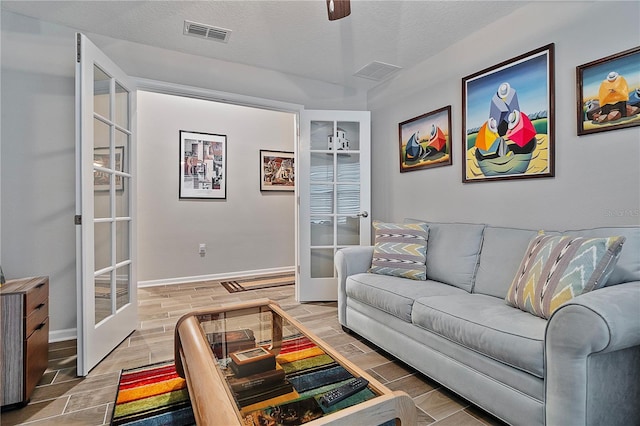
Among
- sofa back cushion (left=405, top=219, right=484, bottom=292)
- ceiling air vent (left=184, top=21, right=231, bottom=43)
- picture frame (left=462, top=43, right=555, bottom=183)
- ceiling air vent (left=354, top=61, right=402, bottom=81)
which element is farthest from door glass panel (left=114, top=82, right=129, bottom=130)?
picture frame (left=462, top=43, right=555, bottom=183)

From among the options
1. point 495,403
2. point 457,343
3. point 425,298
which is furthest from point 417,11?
point 495,403

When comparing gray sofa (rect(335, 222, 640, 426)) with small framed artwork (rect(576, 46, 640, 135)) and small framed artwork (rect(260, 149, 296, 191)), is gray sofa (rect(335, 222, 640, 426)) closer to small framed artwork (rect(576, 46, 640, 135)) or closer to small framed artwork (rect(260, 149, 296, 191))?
small framed artwork (rect(576, 46, 640, 135))

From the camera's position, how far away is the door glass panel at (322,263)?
3.69m

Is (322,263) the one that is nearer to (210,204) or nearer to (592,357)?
(210,204)

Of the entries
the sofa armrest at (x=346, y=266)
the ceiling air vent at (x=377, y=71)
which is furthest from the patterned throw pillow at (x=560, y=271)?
the ceiling air vent at (x=377, y=71)

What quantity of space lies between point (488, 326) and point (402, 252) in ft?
3.62

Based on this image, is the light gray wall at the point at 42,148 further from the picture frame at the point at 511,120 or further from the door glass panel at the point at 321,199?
the picture frame at the point at 511,120

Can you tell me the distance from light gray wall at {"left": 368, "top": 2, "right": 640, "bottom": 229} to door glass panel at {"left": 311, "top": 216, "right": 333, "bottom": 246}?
2.90 ft

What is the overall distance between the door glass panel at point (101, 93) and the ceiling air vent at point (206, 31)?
2.43 ft

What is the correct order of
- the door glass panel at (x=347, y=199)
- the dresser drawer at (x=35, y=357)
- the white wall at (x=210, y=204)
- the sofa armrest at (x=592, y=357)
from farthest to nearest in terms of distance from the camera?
the white wall at (x=210, y=204) → the door glass panel at (x=347, y=199) → the dresser drawer at (x=35, y=357) → the sofa armrest at (x=592, y=357)

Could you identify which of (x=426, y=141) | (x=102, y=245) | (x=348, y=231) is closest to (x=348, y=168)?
(x=348, y=231)

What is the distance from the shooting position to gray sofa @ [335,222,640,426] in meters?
1.18

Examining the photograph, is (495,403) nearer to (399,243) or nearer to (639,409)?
(639,409)

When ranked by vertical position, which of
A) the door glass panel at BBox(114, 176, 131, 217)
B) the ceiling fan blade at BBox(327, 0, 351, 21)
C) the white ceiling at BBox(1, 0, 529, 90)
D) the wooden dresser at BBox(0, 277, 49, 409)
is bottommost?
the wooden dresser at BBox(0, 277, 49, 409)
